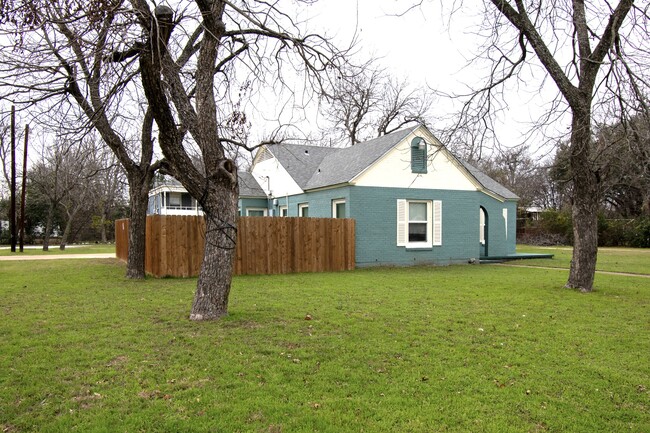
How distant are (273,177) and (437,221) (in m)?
8.01

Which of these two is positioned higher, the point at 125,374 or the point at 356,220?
the point at 356,220

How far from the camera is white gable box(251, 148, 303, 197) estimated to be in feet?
66.5

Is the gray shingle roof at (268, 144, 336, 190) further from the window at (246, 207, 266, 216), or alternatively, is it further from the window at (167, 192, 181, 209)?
the window at (167, 192, 181, 209)

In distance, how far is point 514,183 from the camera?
156 feet

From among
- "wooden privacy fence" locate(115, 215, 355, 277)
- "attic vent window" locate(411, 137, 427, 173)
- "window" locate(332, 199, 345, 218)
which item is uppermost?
"attic vent window" locate(411, 137, 427, 173)

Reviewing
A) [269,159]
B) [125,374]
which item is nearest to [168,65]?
[125,374]

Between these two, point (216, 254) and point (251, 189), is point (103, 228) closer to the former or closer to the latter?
point (251, 189)

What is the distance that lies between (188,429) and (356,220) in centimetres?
1285

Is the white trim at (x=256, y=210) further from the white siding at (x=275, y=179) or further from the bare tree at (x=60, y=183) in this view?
the bare tree at (x=60, y=183)

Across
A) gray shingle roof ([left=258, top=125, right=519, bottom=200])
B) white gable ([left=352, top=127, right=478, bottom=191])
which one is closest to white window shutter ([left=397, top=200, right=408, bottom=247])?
white gable ([left=352, top=127, right=478, bottom=191])

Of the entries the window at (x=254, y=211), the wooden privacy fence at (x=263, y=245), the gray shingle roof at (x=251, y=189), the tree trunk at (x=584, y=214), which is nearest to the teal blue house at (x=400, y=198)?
the wooden privacy fence at (x=263, y=245)

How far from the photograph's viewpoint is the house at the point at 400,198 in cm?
1645

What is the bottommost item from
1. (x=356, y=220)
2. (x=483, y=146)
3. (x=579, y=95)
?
(x=356, y=220)

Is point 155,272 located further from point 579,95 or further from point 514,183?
point 514,183
